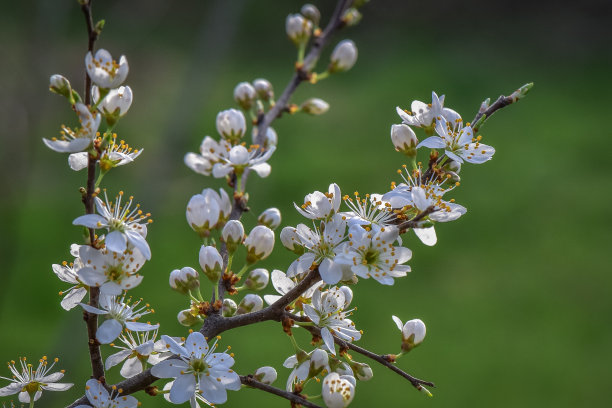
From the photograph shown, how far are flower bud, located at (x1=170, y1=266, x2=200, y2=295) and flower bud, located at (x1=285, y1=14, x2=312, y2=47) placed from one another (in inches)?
28.5

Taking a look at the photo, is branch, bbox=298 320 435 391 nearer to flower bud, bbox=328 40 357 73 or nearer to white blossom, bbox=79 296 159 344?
white blossom, bbox=79 296 159 344

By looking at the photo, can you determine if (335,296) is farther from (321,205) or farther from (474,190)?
(474,190)

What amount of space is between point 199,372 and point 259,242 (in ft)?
0.73

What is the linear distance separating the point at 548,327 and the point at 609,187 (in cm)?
202

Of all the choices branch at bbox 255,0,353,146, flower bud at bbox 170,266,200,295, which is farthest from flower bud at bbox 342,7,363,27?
flower bud at bbox 170,266,200,295

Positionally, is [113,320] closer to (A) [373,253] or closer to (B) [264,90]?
(A) [373,253]

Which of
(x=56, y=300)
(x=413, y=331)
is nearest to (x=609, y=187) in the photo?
(x=56, y=300)

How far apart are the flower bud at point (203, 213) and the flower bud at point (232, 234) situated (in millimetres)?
25

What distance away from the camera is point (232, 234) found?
107cm

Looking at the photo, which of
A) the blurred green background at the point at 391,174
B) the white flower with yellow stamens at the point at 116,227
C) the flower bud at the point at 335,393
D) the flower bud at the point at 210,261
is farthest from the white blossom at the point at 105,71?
the blurred green background at the point at 391,174

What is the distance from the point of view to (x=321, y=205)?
0.96m

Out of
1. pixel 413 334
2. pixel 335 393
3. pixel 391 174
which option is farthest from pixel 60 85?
pixel 391 174

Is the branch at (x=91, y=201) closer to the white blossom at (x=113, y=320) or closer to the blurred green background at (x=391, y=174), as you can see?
the white blossom at (x=113, y=320)

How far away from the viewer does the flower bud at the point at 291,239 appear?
1.01 meters
